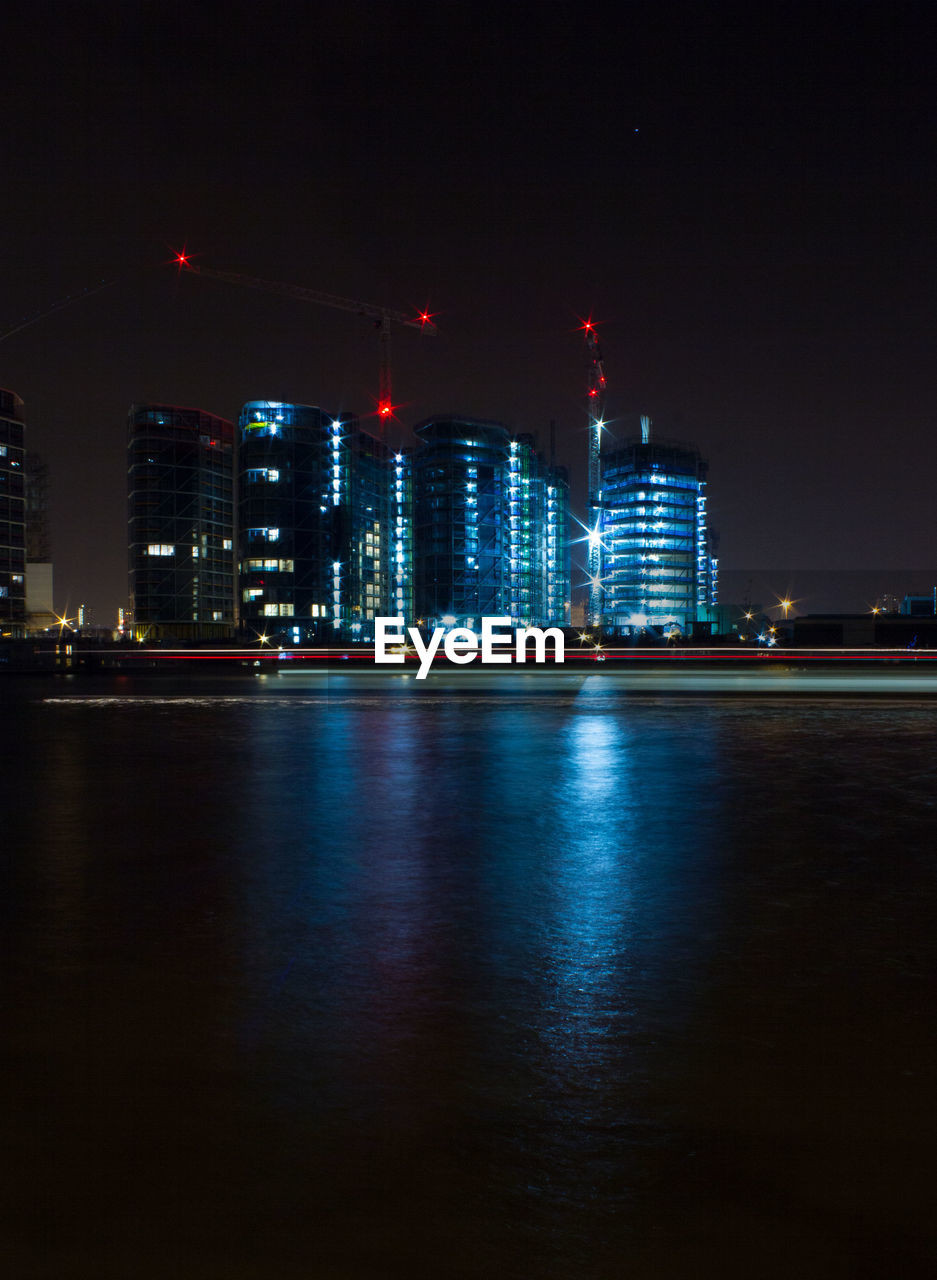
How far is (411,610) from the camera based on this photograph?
138125 mm

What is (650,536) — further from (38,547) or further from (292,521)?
(38,547)

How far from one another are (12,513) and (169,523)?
1925 centimetres

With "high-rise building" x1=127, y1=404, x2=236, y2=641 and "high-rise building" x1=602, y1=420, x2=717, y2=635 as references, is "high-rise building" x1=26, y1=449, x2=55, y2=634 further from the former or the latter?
"high-rise building" x1=602, y1=420, x2=717, y2=635

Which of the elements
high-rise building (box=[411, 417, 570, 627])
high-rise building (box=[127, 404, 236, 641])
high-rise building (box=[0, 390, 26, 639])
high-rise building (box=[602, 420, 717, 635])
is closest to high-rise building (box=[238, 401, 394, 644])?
high-rise building (box=[411, 417, 570, 627])

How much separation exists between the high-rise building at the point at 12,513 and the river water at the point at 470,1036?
126 m

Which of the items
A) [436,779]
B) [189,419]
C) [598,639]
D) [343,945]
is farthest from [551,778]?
[189,419]

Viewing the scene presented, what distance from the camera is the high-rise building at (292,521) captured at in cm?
11681

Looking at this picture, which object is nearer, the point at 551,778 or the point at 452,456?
the point at 551,778

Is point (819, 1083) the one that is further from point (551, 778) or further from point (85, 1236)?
point (551, 778)

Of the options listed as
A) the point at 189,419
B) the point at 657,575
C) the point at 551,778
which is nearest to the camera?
the point at 551,778

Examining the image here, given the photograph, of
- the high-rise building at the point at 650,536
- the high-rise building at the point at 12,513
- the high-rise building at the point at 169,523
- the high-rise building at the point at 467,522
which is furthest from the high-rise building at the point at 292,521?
the high-rise building at the point at 650,536

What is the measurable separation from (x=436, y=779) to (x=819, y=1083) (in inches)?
345

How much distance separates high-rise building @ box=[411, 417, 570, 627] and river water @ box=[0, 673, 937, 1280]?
111 m

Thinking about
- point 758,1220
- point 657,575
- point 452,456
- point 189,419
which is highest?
point 189,419
